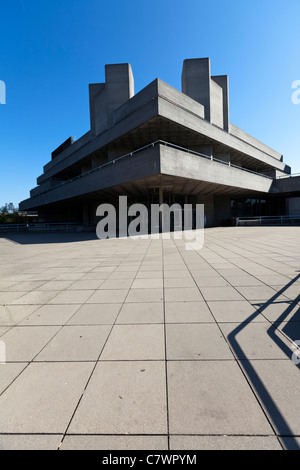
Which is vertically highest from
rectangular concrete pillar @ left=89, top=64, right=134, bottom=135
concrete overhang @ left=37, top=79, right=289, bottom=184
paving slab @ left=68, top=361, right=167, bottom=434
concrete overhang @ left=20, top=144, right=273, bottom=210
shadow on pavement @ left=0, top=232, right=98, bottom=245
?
rectangular concrete pillar @ left=89, top=64, right=134, bottom=135

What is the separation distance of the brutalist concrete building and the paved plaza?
14.0 metres

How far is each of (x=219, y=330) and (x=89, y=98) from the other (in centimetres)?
4146

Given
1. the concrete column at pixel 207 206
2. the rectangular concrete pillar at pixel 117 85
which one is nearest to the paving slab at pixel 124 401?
the concrete column at pixel 207 206

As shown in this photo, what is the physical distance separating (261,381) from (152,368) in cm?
117

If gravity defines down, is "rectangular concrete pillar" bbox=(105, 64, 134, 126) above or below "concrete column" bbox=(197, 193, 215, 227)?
above

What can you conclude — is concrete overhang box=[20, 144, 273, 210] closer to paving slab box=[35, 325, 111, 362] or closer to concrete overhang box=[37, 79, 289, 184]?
concrete overhang box=[37, 79, 289, 184]

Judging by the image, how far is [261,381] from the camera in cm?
201

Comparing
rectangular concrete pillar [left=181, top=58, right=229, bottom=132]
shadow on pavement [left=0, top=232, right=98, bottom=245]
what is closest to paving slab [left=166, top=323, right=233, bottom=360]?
shadow on pavement [left=0, top=232, right=98, bottom=245]

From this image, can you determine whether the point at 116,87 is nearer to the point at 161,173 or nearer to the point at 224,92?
the point at 224,92

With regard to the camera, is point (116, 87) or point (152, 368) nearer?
point (152, 368)

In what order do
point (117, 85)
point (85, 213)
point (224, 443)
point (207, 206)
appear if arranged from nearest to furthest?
point (224, 443) < point (117, 85) < point (207, 206) < point (85, 213)

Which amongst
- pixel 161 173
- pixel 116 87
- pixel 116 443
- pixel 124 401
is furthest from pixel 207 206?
pixel 116 443

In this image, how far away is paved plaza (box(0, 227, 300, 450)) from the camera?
1.55 meters

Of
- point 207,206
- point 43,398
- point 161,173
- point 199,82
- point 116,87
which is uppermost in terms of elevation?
point 199,82
